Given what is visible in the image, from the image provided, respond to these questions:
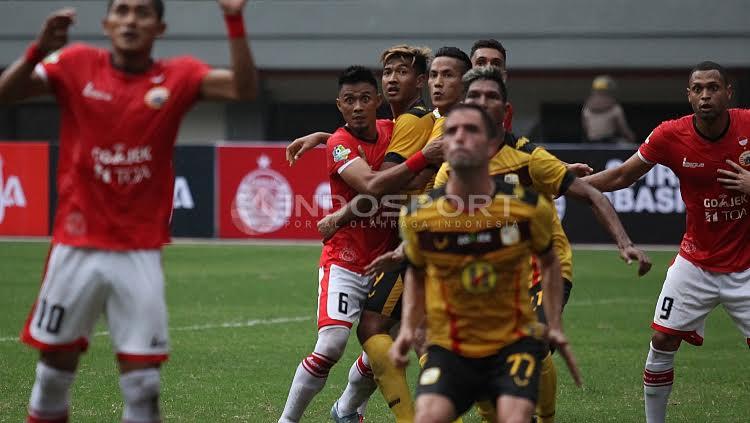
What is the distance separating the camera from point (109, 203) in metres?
6.47

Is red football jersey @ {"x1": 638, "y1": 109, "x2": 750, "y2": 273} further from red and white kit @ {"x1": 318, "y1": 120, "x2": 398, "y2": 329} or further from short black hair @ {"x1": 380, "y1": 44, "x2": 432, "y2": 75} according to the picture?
red and white kit @ {"x1": 318, "y1": 120, "x2": 398, "y2": 329}

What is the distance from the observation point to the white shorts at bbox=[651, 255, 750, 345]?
9141mm

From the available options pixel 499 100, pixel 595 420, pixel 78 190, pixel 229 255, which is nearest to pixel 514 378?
pixel 499 100

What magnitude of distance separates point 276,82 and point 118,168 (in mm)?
25055

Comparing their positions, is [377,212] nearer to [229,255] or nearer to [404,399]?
[404,399]

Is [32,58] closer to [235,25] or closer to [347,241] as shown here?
[235,25]

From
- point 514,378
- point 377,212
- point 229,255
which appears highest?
point 377,212

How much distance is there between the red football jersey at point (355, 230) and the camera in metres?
8.89

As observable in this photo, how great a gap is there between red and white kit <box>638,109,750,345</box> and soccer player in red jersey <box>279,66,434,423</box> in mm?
2126

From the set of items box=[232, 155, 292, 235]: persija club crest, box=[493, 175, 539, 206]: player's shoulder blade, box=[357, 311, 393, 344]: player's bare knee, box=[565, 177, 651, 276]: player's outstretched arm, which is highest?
box=[493, 175, 539, 206]: player's shoulder blade

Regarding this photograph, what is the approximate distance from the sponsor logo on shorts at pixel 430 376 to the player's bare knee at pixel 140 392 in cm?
138

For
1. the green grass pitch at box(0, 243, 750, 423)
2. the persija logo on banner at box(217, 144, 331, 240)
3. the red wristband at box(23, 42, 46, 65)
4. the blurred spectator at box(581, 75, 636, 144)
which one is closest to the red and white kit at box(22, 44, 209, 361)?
the red wristband at box(23, 42, 46, 65)

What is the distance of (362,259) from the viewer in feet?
29.3

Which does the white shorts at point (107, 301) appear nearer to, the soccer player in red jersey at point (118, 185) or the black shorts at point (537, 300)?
the soccer player in red jersey at point (118, 185)
